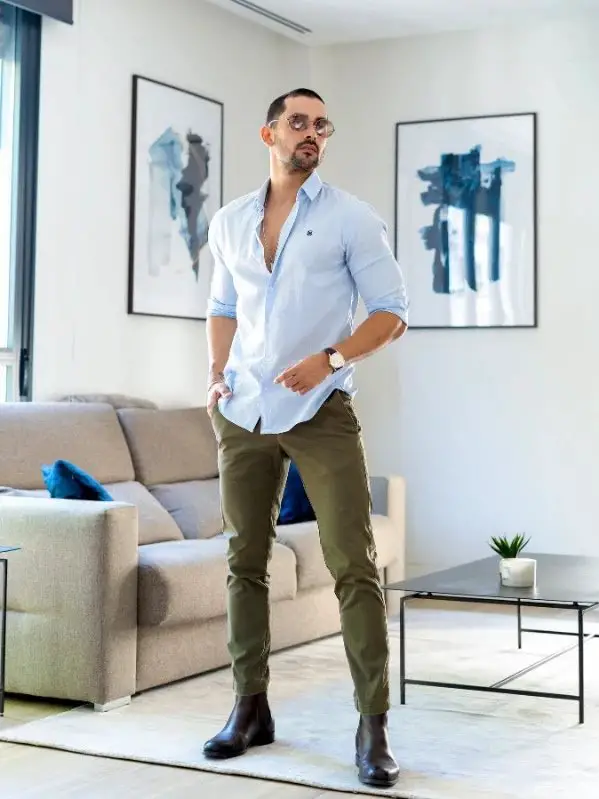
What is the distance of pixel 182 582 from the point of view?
348cm

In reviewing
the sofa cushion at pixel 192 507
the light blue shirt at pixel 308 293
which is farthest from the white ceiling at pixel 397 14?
the light blue shirt at pixel 308 293

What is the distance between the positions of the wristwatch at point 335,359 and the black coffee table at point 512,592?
1021mm

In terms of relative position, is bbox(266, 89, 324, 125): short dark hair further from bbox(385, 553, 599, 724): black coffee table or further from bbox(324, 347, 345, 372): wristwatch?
bbox(385, 553, 599, 724): black coffee table

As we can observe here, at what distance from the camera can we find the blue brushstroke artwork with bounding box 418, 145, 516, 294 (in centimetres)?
564

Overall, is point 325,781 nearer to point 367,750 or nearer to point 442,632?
point 367,750

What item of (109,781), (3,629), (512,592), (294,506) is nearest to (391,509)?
(294,506)

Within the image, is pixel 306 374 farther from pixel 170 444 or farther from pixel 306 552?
pixel 170 444

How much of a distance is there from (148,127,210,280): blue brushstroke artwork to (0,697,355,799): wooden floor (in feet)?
8.73

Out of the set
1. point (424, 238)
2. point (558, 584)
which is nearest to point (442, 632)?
point (558, 584)

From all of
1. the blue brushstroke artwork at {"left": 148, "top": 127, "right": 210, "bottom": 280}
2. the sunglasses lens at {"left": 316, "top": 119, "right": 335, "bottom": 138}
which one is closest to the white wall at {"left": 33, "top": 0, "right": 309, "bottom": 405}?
the blue brushstroke artwork at {"left": 148, "top": 127, "right": 210, "bottom": 280}

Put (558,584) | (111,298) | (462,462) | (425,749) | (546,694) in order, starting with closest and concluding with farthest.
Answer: (425,749)
(546,694)
(558,584)
(111,298)
(462,462)

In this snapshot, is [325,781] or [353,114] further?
[353,114]

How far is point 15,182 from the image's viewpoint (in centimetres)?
453

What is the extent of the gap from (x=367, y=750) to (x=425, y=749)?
339mm
